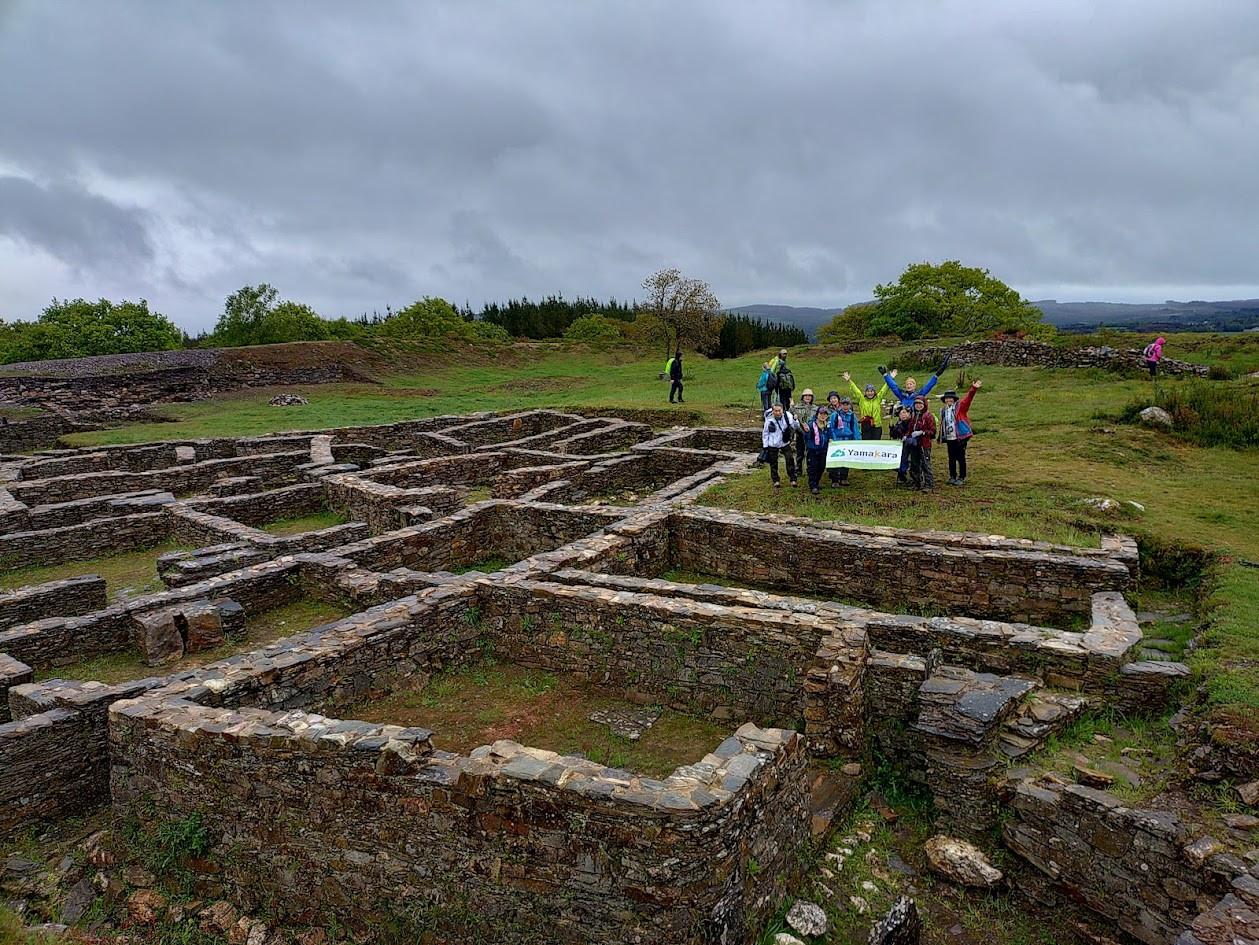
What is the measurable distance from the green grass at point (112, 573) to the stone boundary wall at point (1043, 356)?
30674mm

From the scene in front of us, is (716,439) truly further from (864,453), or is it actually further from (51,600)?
(51,600)

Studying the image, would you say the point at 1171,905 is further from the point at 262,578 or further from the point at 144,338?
the point at 144,338

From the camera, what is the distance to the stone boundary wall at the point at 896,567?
376 inches

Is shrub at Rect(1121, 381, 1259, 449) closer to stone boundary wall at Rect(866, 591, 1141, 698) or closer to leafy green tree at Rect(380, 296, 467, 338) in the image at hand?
stone boundary wall at Rect(866, 591, 1141, 698)

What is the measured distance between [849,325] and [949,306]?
55.5 feet

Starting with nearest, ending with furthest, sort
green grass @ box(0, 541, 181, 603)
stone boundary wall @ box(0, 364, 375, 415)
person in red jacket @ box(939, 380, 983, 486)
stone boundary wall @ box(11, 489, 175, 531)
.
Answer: green grass @ box(0, 541, 181, 603) → person in red jacket @ box(939, 380, 983, 486) → stone boundary wall @ box(11, 489, 175, 531) → stone boundary wall @ box(0, 364, 375, 415)

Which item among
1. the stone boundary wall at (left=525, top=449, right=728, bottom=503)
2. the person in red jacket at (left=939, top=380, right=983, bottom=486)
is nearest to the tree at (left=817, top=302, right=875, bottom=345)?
the stone boundary wall at (left=525, top=449, right=728, bottom=503)

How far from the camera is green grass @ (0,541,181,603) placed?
1320 cm

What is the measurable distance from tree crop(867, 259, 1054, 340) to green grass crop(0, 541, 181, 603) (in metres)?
59.2

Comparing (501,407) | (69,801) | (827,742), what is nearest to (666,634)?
(827,742)

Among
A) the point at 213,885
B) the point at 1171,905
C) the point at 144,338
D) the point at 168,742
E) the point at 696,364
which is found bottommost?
the point at 213,885

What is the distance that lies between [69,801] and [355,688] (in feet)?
10.00

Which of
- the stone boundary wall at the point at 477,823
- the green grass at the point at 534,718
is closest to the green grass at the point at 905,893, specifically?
the stone boundary wall at the point at 477,823

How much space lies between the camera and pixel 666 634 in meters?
8.43
